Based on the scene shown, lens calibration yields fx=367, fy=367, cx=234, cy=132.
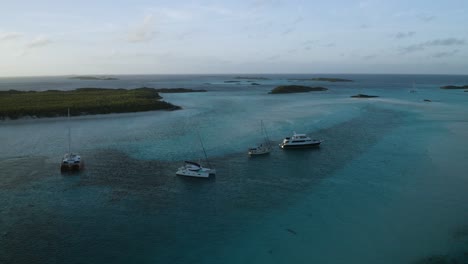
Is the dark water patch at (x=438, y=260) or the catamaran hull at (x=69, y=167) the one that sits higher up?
the catamaran hull at (x=69, y=167)

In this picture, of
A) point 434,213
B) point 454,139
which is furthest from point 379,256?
point 454,139

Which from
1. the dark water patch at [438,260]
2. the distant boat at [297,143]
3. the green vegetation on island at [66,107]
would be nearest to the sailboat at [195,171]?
the distant boat at [297,143]

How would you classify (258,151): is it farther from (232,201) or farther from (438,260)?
(438,260)

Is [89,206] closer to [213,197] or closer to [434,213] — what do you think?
[213,197]

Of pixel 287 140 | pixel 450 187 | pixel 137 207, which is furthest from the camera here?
pixel 287 140

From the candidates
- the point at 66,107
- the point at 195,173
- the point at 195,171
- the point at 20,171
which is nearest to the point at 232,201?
the point at 195,173

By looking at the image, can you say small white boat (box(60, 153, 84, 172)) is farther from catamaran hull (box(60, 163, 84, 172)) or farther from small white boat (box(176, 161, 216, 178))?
small white boat (box(176, 161, 216, 178))

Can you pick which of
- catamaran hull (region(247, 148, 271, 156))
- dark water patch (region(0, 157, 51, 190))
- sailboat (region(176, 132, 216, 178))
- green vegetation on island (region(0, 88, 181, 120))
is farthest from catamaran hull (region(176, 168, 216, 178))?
green vegetation on island (region(0, 88, 181, 120))

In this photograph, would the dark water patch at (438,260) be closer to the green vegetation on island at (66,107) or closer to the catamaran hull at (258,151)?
the catamaran hull at (258,151)
